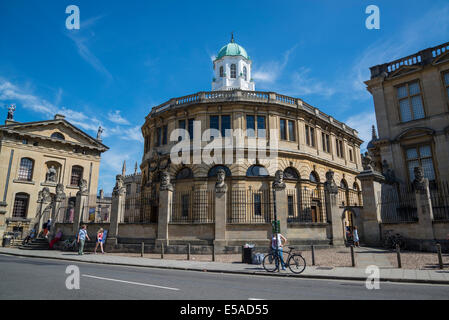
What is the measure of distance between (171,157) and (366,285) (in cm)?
2159

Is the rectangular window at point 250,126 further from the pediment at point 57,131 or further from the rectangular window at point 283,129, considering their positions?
the pediment at point 57,131

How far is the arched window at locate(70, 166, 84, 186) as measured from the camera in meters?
40.4

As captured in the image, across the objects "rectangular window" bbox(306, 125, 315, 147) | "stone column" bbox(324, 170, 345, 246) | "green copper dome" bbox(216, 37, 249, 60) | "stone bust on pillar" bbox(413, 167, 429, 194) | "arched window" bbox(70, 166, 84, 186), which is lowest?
"stone column" bbox(324, 170, 345, 246)

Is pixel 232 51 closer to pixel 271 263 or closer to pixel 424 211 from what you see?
pixel 424 211

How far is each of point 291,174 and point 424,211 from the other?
1256 cm

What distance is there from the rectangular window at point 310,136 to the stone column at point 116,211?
1881 centimetres

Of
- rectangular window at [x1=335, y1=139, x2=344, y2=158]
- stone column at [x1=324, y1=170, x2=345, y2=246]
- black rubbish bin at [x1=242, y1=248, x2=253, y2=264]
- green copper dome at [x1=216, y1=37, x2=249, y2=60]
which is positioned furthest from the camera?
green copper dome at [x1=216, y1=37, x2=249, y2=60]

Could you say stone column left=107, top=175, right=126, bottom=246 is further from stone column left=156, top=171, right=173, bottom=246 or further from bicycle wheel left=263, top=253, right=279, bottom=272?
bicycle wheel left=263, top=253, right=279, bottom=272

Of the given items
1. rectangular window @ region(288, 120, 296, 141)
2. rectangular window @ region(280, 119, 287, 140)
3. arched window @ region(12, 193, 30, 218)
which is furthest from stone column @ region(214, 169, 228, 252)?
arched window @ region(12, 193, 30, 218)

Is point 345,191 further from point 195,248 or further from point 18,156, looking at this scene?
point 18,156

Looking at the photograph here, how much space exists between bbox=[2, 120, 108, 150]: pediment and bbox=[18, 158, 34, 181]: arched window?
3558mm

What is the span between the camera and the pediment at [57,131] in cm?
3649

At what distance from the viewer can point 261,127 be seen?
27.2 m

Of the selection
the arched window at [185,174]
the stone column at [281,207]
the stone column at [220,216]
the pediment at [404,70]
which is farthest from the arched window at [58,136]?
the pediment at [404,70]
